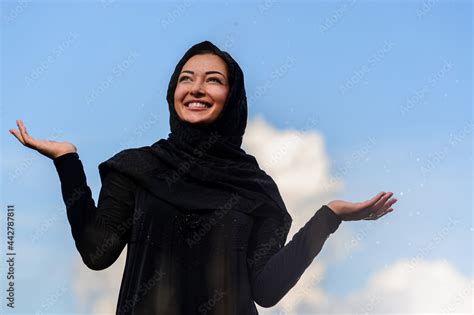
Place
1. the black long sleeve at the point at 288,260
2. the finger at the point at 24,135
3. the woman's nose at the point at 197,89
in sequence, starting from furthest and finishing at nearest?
the woman's nose at the point at 197,89, the black long sleeve at the point at 288,260, the finger at the point at 24,135

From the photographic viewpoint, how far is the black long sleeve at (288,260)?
4.01 meters

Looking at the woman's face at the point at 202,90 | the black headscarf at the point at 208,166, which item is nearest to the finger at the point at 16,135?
the black headscarf at the point at 208,166

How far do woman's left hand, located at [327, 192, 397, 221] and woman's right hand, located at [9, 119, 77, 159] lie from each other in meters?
1.36

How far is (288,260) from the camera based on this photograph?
13.2 ft

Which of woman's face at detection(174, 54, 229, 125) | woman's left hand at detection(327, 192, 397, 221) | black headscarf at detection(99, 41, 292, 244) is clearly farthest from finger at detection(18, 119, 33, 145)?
woman's left hand at detection(327, 192, 397, 221)

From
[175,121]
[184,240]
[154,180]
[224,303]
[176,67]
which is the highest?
[176,67]

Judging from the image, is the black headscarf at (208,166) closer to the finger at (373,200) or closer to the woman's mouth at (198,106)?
the woman's mouth at (198,106)

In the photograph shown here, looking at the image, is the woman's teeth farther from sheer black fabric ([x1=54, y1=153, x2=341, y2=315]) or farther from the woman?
sheer black fabric ([x1=54, y1=153, x2=341, y2=315])

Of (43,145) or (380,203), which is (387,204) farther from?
(43,145)

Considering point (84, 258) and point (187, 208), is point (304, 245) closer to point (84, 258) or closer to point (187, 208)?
point (187, 208)

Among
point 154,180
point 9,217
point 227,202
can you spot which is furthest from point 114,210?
point 9,217

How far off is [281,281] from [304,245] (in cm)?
22

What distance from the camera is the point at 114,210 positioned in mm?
3949

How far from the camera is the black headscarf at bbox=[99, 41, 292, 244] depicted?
4.02 meters
